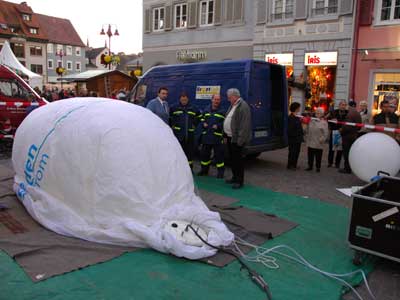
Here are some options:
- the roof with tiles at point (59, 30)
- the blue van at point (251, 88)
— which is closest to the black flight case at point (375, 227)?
the blue van at point (251, 88)

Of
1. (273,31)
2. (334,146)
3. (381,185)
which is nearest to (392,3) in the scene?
(273,31)

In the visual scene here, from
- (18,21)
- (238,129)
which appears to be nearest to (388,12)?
(238,129)

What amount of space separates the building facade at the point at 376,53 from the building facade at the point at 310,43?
40 centimetres

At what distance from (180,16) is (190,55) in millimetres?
2587

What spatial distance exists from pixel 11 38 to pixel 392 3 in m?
59.4

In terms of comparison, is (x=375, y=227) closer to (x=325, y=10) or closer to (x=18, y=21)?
(x=325, y=10)

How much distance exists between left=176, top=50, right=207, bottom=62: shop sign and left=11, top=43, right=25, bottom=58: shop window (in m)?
46.9

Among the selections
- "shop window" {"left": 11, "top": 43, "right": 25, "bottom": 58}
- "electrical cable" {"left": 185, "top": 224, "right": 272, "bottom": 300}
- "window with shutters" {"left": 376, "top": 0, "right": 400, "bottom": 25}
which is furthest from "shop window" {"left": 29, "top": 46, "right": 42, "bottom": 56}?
"electrical cable" {"left": 185, "top": 224, "right": 272, "bottom": 300}

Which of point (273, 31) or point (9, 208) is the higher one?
point (273, 31)

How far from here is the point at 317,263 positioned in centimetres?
430

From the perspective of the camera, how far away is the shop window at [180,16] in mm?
22920

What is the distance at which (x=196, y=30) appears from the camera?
73.1 ft

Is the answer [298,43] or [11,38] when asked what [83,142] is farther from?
[11,38]

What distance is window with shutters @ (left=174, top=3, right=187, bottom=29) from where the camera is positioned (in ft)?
75.2
